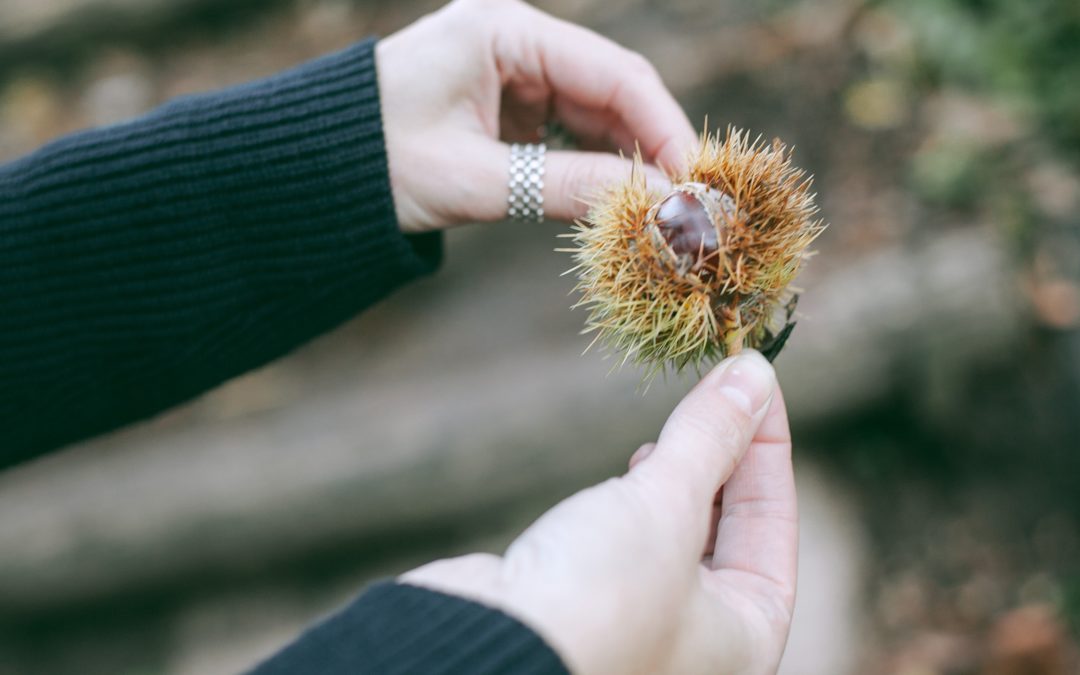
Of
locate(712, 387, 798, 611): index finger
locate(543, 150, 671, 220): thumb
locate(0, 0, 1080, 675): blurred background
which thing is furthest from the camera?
locate(0, 0, 1080, 675): blurred background

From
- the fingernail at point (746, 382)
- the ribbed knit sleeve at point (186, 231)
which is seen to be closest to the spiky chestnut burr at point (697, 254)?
the fingernail at point (746, 382)

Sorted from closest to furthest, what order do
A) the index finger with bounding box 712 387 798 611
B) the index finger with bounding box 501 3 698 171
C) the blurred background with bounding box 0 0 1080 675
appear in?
the index finger with bounding box 712 387 798 611 → the index finger with bounding box 501 3 698 171 → the blurred background with bounding box 0 0 1080 675

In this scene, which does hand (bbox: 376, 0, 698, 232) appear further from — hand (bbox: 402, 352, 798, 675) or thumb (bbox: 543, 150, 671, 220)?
hand (bbox: 402, 352, 798, 675)

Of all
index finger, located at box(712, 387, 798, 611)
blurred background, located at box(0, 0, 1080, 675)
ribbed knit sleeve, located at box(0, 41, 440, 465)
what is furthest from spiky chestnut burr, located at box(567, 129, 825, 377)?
blurred background, located at box(0, 0, 1080, 675)

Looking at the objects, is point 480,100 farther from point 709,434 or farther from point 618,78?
point 709,434

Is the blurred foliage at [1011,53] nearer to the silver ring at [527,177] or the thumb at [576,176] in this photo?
the thumb at [576,176]

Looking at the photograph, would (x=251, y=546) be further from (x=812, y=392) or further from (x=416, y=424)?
(x=812, y=392)

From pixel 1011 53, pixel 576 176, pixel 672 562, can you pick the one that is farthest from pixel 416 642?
pixel 1011 53
